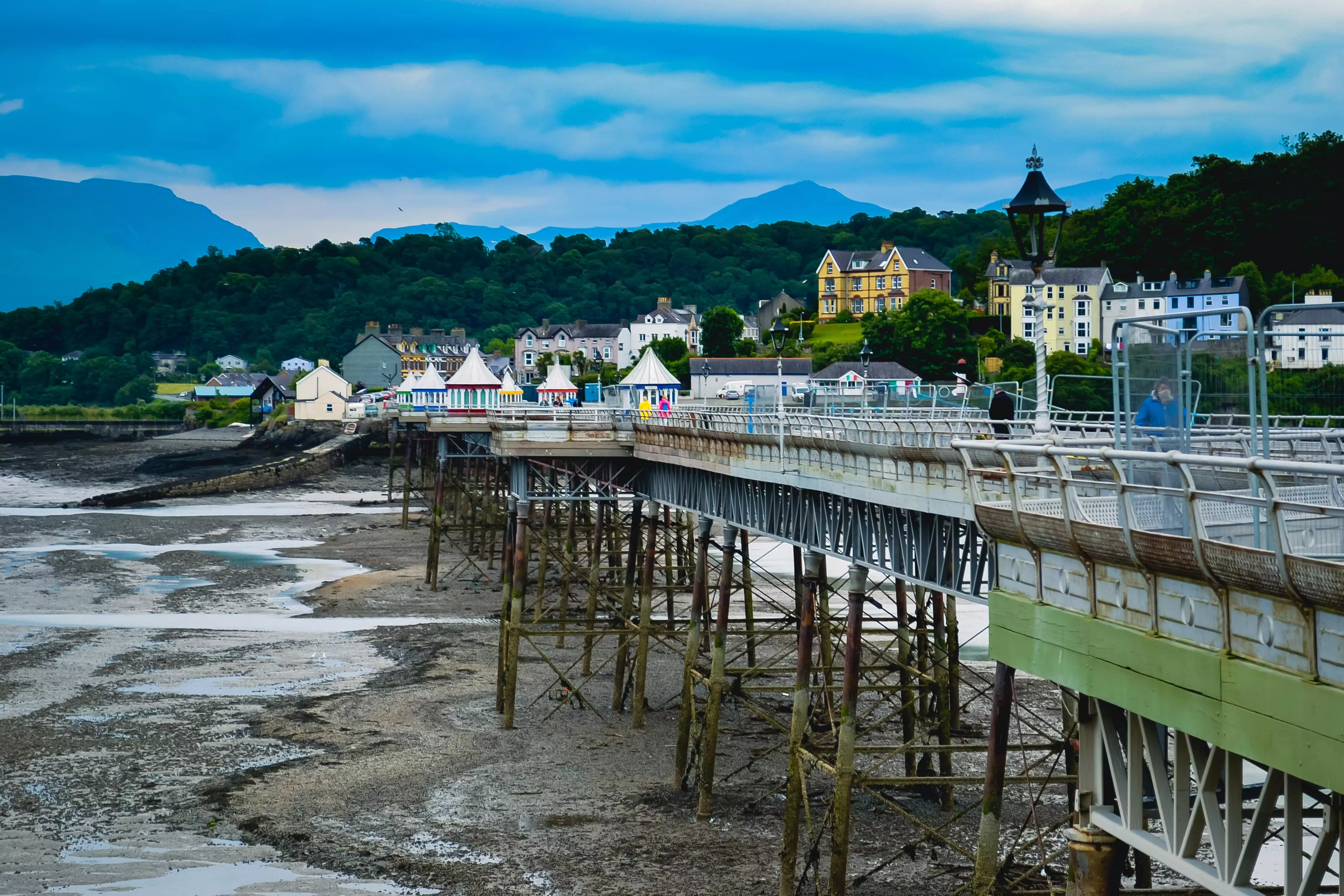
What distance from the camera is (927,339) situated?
307 feet

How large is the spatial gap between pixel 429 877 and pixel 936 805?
27.2ft

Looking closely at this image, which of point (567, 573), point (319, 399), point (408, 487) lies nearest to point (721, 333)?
point (319, 399)

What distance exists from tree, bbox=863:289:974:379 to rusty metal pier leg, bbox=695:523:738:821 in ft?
226

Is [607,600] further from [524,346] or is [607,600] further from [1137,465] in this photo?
[524,346]

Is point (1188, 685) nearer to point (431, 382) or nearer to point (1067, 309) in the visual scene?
point (431, 382)

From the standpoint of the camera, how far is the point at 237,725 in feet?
95.9

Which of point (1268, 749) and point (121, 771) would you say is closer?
point (1268, 749)

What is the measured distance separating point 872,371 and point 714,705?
64.5 meters

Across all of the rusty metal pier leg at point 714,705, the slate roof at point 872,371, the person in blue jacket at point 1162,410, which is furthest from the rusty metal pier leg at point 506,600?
the slate roof at point 872,371

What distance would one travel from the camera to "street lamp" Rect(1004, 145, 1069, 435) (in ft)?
49.7

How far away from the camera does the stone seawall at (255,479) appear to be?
87.1 meters

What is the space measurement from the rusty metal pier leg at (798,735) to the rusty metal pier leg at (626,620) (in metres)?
9.60

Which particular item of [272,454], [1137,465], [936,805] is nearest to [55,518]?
[272,454]

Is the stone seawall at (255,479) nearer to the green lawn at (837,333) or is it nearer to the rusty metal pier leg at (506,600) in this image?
the green lawn at (837,333)
